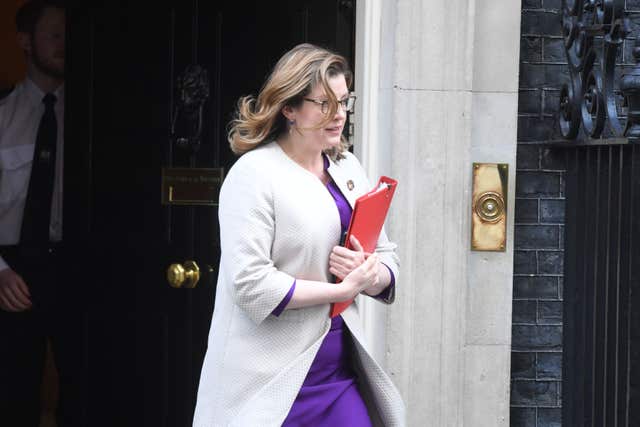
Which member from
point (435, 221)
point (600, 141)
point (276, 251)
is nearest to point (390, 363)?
point (435, 221)

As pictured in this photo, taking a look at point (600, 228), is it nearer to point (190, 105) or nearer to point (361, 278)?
point (361, 278)

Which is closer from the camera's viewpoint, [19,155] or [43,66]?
[19,155]

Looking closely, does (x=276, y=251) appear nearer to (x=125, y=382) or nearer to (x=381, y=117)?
(x=381, y=117)

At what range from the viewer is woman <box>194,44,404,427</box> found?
10.0ft

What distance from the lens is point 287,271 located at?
123 inches

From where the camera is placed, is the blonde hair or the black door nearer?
the blonde hair

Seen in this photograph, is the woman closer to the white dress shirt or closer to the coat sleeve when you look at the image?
the coat sleeve

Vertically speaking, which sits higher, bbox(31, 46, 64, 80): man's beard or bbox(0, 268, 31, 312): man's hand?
bbox(31, 46, 64, 80): man's beard

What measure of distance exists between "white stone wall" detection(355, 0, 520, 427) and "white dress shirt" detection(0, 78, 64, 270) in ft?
6.03

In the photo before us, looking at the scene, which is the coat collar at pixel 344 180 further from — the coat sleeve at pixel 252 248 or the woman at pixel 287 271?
the coat sleeve at pixel 252 248

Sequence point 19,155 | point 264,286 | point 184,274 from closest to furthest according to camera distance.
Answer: point 264,286, point 184,274, point 19,155

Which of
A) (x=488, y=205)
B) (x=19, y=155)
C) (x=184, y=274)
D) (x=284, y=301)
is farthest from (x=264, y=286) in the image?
(x=19, y=155)

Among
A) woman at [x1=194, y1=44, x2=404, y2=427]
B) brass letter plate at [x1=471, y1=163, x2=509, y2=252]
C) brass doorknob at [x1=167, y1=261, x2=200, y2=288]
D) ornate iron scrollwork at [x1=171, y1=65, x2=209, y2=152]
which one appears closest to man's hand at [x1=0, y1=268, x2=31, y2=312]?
brass doorknob at [x1=167, y1=261, x2=200, y2=288]

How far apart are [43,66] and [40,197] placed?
0.79 m
